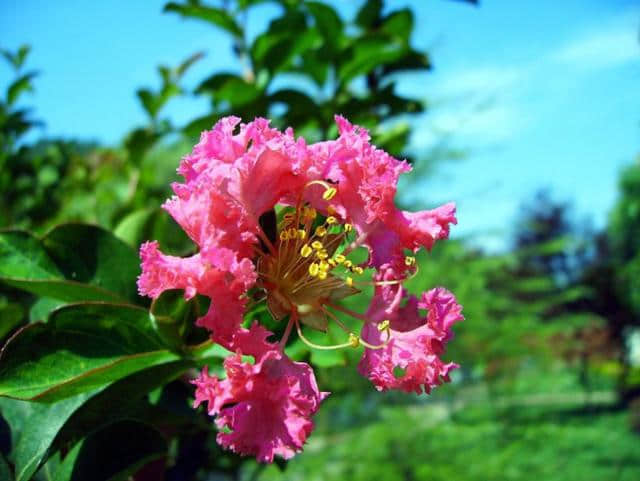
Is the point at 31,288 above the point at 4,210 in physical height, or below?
below

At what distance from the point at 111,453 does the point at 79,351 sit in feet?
0.49

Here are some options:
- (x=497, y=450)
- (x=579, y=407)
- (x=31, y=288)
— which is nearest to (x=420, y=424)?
(x=497, y=450)

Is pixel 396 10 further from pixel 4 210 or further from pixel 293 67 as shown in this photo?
pixel 4 210

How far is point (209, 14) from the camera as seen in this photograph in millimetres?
1389

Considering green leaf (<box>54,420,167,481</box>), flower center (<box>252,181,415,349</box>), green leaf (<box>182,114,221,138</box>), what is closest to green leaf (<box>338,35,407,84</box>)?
green leaf (<box>182,114,221,138</box>)

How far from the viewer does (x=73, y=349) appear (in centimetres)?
71

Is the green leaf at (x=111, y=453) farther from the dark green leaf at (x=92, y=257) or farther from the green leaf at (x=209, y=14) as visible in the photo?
the green leaf at (x=209, y=14)

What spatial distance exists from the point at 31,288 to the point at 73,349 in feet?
0.49

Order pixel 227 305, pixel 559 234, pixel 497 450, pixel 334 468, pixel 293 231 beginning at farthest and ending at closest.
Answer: pixel 559 234 → pixel 497 450 → pixel 334 468 → pixel 293 231 → pixel 227 305

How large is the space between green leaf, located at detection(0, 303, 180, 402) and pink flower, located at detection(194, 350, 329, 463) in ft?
0.46

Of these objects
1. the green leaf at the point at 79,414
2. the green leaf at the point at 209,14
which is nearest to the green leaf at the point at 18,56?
the green leaf at the point at 209,14

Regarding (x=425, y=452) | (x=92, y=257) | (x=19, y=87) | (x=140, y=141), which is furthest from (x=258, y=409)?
(x=425, y=452)

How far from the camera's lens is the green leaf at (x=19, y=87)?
6.32 feet

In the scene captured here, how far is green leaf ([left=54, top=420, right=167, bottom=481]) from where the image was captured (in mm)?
752
